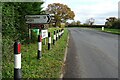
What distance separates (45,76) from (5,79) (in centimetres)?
109

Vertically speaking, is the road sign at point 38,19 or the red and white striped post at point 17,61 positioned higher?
the road sign at point 38,19

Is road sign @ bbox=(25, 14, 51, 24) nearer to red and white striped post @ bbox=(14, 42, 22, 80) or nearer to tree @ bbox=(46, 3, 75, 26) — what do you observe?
red and white striped post @ bbox=(14, 42, 22, 80)

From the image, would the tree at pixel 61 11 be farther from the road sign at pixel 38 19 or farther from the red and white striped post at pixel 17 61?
the red and white striped post at pixel 17 61

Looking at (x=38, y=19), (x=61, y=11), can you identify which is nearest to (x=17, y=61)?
(x=38, y=19)

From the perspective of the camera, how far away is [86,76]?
7551mm

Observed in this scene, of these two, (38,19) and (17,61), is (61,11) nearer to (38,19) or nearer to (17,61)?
(38,19)

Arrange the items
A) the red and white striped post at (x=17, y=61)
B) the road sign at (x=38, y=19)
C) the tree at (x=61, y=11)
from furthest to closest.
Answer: the tree at (x=61, y=11) < the road sign at (x=38, y=19) < the red and white striped post at (x=17, y=61)

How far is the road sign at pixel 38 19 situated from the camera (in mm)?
12094

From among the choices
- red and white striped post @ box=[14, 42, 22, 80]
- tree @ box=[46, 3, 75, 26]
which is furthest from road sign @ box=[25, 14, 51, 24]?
tree @ box=[46, 3, 75, 26]

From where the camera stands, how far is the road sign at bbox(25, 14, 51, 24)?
12.1 meters

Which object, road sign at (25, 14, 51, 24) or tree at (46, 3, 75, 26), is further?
tree at (46, 3, 75, 26)

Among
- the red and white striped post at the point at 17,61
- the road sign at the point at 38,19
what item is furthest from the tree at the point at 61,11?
the red and white striped post at the point at 17,61

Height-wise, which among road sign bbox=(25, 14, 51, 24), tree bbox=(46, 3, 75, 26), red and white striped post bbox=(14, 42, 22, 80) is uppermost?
tree bbox=(46, 3, 75, 26)

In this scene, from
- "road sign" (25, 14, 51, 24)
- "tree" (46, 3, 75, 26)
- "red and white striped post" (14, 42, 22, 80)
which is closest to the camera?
"red and white striped post" (14, 42, 22, 80)
